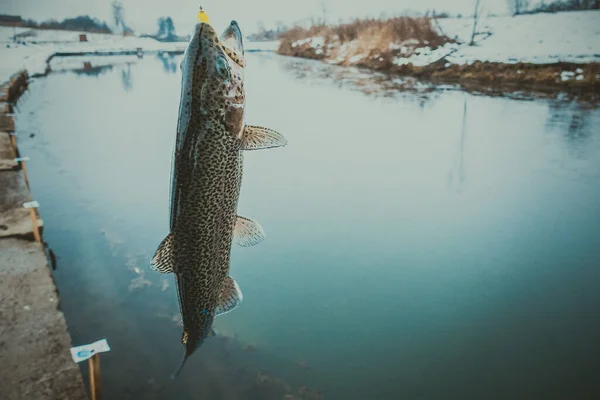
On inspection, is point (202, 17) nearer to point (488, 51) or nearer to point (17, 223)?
point (17, 223)

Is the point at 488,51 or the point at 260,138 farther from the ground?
the point at 488,51

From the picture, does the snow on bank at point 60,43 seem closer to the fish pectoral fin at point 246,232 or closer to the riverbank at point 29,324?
the riverbank at point 29,324

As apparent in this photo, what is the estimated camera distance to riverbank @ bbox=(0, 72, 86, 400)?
2.51 metres

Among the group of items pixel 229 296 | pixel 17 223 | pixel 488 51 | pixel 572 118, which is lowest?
pixel 17 223

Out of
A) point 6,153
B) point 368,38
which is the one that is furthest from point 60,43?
point 6,153

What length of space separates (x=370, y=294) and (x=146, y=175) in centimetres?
580

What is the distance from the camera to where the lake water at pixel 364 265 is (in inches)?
141

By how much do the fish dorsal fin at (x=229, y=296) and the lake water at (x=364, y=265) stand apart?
7.19 feet

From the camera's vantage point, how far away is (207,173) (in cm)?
109

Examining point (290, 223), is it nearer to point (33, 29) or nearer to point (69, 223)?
point (69, 223)

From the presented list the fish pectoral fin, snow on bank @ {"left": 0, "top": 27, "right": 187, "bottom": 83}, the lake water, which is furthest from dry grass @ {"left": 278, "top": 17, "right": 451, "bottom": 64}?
the fish pectoral fin

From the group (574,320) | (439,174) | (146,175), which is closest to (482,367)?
(574,320)

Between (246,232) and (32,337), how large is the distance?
2.44 meters

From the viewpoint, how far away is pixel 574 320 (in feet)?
13.8
